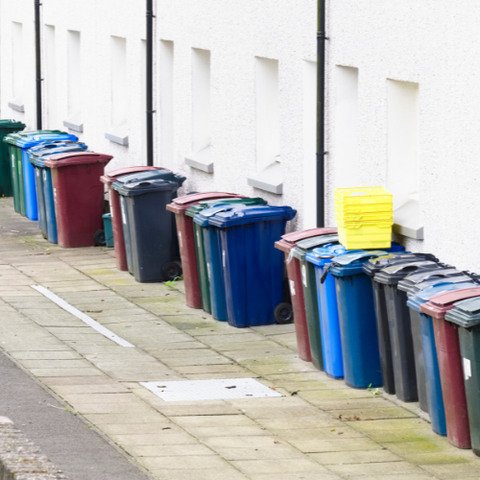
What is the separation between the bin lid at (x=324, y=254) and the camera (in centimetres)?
905

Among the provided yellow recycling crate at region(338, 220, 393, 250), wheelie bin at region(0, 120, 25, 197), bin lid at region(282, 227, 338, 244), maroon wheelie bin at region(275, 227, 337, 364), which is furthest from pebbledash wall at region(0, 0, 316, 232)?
yellow recycling crate at region(338, 220, 393, 250)

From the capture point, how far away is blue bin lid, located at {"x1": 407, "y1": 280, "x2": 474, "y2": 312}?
7734 millimetres

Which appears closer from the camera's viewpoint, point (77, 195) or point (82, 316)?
point (82, 316)

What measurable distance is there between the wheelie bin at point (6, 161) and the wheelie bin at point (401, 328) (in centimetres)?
1244

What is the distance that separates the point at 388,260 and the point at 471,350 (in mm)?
1632

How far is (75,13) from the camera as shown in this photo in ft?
61.0

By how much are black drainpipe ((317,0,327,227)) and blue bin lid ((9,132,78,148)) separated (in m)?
7.24

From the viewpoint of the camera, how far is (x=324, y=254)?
9.13 m

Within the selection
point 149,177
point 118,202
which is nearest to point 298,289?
point 149,177

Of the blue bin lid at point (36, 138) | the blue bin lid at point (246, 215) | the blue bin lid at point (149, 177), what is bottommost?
the blue bin lid at point (246, 215)

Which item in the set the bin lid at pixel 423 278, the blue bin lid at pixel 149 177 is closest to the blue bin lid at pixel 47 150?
the blue bin lid at pixel 149 177

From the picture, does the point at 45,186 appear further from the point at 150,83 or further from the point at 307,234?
the point at 307,234

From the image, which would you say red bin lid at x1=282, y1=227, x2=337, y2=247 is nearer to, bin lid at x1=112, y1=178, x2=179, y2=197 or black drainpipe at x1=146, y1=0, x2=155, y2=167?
bin lid at x1=112, y1=178, x2=179, y2=197

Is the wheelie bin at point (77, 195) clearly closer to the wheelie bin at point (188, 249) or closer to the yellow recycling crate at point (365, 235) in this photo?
the wheelie bin at point (188, 249)
